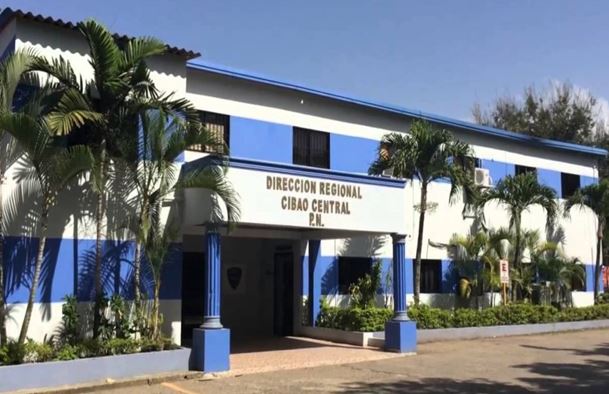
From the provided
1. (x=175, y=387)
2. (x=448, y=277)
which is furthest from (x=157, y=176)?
(x=448, y=277)

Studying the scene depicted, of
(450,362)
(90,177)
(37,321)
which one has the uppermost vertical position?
(90,177)

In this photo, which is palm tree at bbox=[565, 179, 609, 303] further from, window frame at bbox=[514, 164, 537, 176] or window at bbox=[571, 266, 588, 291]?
window at bbox=[571, 266, 588, 291]

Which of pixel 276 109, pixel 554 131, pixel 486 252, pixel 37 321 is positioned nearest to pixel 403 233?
pixel 276 109

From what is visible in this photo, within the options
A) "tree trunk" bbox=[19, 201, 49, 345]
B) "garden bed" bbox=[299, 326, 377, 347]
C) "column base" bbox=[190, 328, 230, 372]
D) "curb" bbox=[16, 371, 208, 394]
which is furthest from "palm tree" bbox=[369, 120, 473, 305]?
"tree trunk" bbox=[19, 201, 49, 345]

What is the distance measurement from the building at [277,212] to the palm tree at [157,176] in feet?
1.35

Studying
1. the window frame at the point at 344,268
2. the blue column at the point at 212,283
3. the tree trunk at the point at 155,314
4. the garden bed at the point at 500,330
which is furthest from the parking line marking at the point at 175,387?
the garden bed at the point at 500,330

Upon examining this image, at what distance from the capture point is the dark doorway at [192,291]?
1664 centimetres

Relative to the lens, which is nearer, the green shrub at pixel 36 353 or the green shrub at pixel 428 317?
the green shrub at pixel 36 353

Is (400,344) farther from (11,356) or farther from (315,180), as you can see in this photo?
(11,356)

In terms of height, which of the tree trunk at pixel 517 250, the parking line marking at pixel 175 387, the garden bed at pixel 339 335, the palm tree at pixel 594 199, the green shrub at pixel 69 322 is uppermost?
the palm tree at pixel 594 199

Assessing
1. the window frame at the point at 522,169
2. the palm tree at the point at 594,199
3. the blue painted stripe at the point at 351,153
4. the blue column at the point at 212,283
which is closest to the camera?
Result: the blue column at the point at 212,283

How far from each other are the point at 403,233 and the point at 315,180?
284 centimetres

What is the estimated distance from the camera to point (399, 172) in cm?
1756

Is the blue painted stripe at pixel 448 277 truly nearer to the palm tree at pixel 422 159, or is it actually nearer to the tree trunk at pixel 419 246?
the palm tree at pixel 422 159
